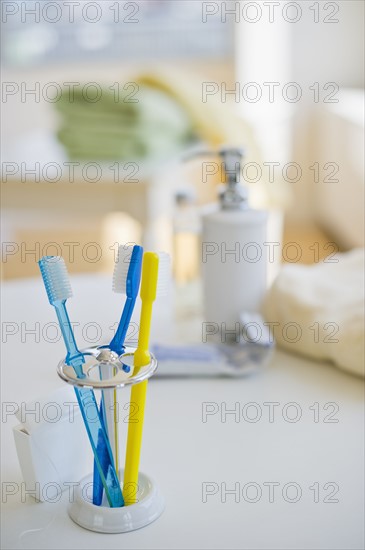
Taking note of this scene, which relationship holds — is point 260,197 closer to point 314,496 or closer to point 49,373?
point 49,373

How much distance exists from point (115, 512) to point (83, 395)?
0.09m

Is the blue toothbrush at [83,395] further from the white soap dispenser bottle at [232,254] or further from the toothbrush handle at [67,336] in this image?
the white soap dispenser bottle at [232,254]

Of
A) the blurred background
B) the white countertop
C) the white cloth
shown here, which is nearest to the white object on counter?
the white countertop

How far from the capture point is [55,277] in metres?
0.49

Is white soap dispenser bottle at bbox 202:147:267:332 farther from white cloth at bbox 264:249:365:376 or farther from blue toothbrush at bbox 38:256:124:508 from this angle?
blue toothbrush at bbox 38:256:124:508

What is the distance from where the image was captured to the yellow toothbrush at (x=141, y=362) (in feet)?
1.61

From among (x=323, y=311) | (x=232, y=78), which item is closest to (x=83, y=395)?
(x=323, y=311)

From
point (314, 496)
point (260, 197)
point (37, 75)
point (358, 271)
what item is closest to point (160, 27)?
point (37, 75)

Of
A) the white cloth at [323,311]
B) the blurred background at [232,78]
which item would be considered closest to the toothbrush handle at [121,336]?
the white cloth at [323,311]

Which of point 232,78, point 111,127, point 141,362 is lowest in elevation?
point 141,362

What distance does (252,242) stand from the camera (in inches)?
33.2

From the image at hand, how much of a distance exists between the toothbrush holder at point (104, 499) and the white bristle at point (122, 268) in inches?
1.7

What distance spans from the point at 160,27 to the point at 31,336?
2.77m

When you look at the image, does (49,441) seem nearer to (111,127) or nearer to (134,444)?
(134,444)
